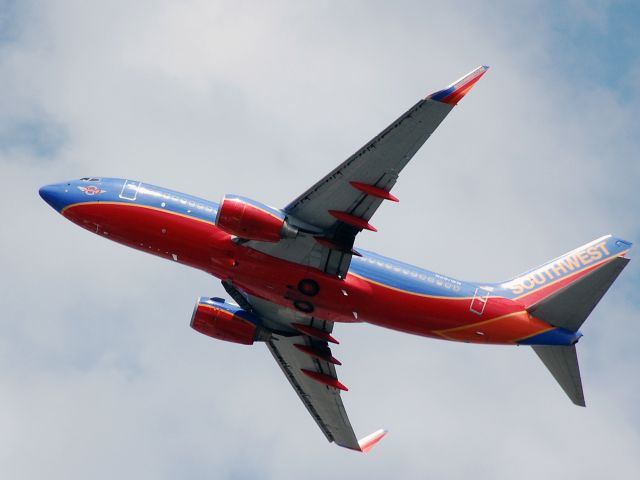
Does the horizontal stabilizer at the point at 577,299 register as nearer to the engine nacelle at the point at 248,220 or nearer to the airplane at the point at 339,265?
the airplane at the point at 339,265

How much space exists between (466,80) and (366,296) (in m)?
13.8

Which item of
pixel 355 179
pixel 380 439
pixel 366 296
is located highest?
pixel 355 179

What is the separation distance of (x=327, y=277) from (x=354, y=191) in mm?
5379

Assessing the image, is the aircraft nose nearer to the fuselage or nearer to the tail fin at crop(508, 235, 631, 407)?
the fuselage

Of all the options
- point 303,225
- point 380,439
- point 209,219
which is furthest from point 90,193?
point 380,439

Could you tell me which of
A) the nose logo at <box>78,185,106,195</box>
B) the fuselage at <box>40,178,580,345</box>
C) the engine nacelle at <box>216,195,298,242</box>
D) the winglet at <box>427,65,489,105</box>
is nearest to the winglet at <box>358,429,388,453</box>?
the fuselage at <box>40,178,580,345</box>

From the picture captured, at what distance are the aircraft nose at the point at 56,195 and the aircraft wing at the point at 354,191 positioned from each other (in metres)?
10.8

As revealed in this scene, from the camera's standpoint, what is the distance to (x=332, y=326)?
201 ft

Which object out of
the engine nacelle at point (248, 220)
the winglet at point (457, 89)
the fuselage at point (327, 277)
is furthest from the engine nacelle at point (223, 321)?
the winglet at point (457, 89)

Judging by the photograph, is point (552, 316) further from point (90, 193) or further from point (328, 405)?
point (90, 193)

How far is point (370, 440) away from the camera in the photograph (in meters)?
65.8

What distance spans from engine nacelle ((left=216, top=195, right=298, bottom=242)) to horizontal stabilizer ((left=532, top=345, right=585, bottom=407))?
49.6ft

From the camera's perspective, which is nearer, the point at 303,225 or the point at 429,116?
the point at 429,116

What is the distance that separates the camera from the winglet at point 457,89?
45.1 metres
